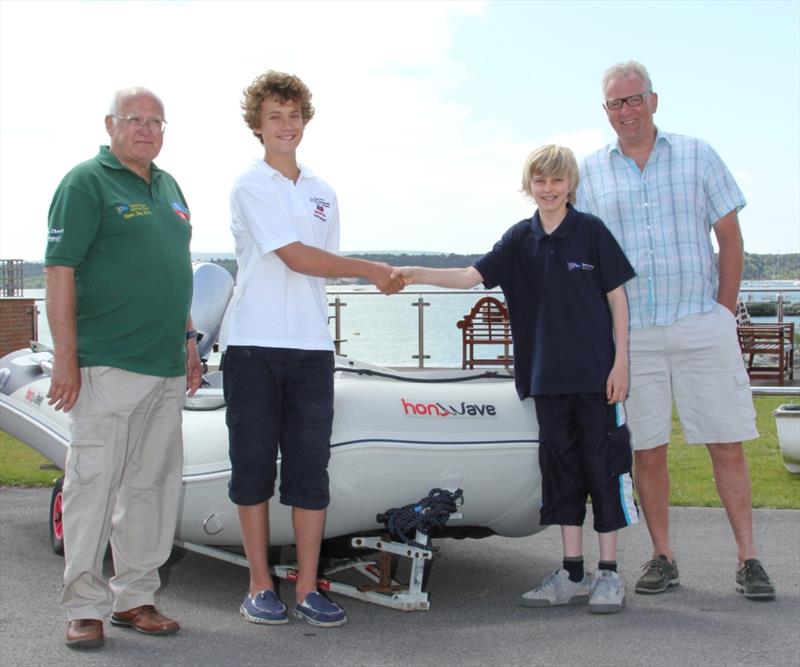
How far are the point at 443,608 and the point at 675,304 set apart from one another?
157 centimetres

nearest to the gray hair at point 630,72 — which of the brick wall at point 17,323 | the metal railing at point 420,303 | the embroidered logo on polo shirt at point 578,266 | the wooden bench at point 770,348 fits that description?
the embroidered logo on polo shirt at point 578,266

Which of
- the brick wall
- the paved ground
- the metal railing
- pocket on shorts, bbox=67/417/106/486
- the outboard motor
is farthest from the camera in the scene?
the brick wall

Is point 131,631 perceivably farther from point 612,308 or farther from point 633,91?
point 633,91

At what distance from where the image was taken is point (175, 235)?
162 inches

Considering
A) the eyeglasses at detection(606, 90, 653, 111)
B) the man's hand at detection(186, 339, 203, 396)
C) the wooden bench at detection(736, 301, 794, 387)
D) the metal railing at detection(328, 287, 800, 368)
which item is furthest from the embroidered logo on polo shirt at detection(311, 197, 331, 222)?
the metal railing at detection(328, 287, 800, 368)

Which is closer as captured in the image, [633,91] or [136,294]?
[136,294]

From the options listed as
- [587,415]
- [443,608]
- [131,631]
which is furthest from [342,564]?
[587,415]

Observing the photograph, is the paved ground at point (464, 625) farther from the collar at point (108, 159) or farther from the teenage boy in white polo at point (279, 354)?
the collar at point (108, 159)

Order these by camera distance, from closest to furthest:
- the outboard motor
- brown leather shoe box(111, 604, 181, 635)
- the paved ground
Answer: the paved ground < brown leather shoe box(111, 604, 181, 635) < the outboard motor

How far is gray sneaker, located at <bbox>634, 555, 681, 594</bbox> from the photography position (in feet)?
14.9

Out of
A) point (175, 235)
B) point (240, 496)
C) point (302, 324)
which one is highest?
point (175, 235)

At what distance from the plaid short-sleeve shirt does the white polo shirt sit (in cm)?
131

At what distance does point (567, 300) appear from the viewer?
Answer: 432 cm

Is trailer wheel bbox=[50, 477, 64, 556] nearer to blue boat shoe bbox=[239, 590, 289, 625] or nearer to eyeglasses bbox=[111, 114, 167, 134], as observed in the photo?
blue boat shoe bbox=[239, 590, 289, 625]
